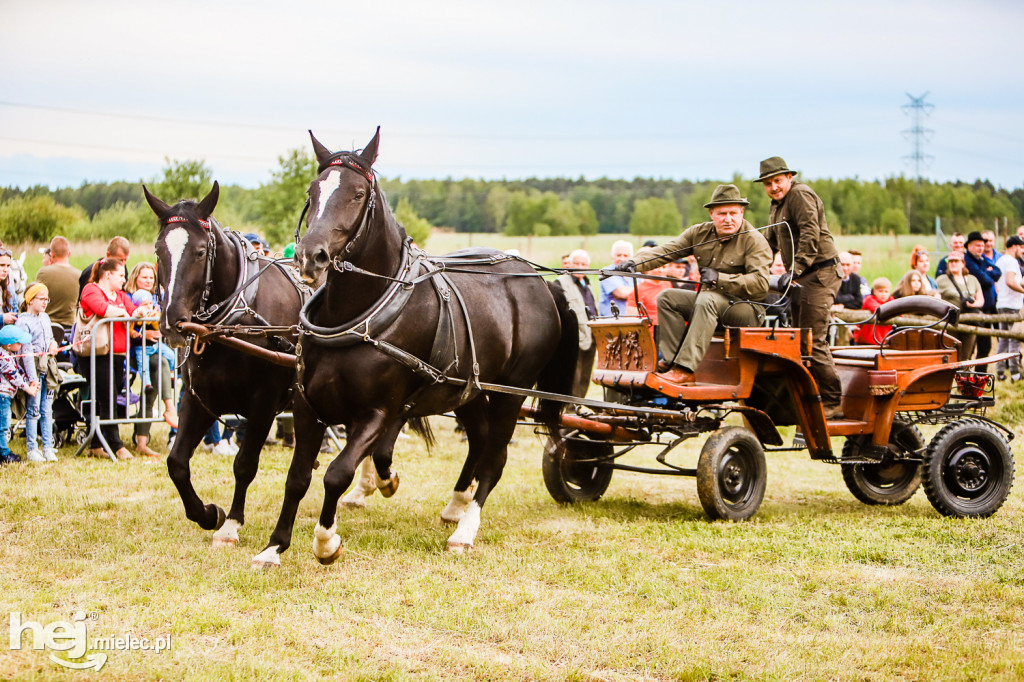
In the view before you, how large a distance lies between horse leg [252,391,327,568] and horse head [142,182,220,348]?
832 mm

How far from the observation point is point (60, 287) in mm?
10812

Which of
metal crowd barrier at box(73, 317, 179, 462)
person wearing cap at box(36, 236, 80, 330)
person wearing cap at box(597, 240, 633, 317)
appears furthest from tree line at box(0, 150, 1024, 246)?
person wearing cap at box(597, 240, 633, 317)

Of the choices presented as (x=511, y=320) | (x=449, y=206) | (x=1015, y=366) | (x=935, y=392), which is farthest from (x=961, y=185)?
(x=511, y=320)

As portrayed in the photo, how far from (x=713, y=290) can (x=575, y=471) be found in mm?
1925

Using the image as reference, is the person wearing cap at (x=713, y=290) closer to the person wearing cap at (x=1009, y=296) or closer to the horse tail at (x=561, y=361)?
the horse tail at (x=561, y=361)

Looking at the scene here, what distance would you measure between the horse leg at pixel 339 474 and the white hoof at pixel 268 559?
0.71 ft

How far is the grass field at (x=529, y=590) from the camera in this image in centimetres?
420

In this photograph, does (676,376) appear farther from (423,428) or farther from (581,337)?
(423,428)

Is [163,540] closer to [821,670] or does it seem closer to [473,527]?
[473,527]

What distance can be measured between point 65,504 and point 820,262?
19.0ft

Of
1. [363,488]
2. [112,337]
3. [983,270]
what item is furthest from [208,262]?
[983,270]

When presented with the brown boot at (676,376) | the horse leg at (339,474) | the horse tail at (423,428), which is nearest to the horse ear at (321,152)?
the horse leg at (339,474)

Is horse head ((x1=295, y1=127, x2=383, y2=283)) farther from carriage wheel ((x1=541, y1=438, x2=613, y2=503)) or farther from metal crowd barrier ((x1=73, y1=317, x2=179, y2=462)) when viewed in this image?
metal crowd barrier ((x1=73, y1=317, x2=179, y2=462))

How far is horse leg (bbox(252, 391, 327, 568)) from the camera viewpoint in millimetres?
5711
